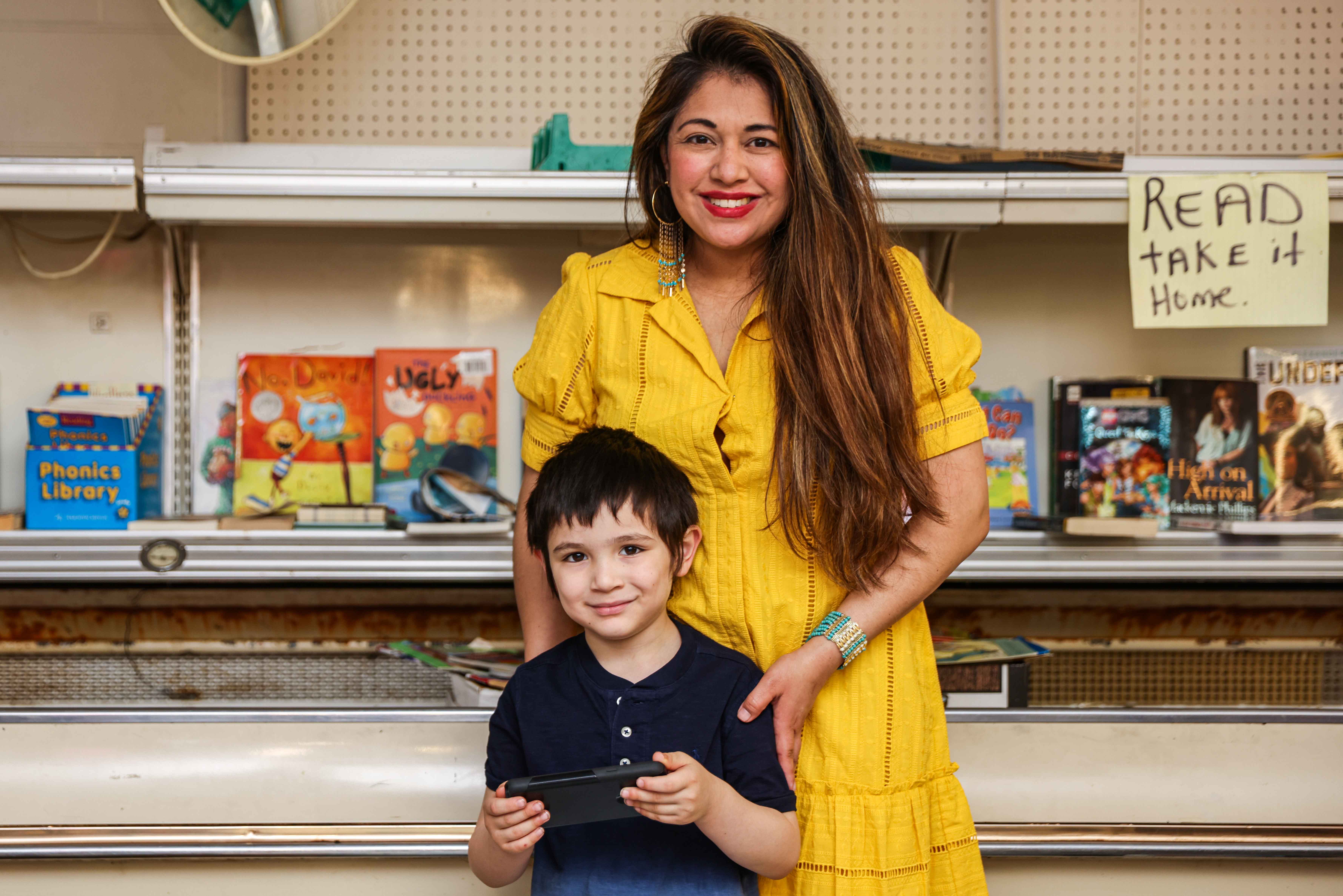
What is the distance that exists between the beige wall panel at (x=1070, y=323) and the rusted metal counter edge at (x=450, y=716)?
0.75 metres

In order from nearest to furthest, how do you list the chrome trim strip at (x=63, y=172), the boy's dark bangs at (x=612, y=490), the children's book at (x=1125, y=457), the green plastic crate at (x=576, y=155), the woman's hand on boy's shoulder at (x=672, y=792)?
the woman's hand on boy's shoulder at (x=672, y=792) < the boy's dark bangs at (x=612, y=490) < the chrome trim strip at (x=63, y=172) < the green plastic crate at (x=576, y=155) < the children's book at (x=1125, y=457)

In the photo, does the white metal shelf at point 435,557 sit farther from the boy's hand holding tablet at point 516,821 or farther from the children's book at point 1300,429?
the boy's hand holding tablet at point 516,821

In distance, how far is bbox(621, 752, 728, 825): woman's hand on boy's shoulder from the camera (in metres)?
0.79

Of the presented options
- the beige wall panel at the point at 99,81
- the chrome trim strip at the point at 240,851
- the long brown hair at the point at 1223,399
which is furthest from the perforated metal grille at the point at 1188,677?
the beige wall panel at the point at 99,81

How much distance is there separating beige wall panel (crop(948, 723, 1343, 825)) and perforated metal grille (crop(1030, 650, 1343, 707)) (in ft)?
1.86

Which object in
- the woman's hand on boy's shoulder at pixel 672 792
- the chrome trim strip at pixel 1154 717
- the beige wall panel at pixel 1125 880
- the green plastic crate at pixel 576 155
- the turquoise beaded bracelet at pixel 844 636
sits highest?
the green plastic crate at pixel 576 155

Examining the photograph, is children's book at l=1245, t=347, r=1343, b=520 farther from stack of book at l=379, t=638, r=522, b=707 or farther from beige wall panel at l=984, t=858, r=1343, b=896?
stack of book at l=379, t=638, r=522, b=707

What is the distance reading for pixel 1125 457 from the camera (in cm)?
177

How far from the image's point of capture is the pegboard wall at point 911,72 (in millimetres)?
1861

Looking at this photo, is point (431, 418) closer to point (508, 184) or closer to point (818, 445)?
point (508, 184)

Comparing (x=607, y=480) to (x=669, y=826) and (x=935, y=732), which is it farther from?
(x=935, y=732)

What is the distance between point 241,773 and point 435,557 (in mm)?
415

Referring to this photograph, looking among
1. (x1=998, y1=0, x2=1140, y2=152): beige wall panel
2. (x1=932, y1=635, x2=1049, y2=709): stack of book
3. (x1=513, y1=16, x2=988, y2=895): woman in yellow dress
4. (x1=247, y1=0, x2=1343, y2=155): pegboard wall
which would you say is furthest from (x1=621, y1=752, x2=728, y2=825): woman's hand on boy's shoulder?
(x1=998, y1=0, x2=1140, y2=152): beige wall panel

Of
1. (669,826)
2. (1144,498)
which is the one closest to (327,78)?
(669,826)
